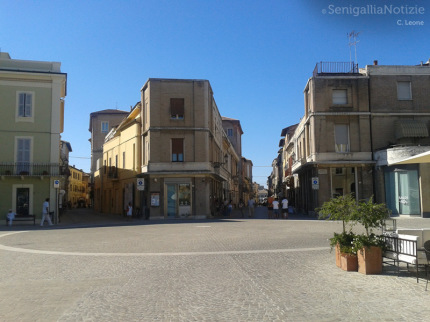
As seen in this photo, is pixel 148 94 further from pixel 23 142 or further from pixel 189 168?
pixel 23 142

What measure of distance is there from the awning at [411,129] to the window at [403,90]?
2.05 metres

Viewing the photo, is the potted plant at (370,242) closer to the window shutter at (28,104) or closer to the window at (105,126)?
the window shutter at (28,104)

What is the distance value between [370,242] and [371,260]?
1.18 feet

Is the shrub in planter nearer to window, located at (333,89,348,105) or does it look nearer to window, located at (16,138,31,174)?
window, located at (16,138,31,174)

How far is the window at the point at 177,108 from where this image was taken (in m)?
31.2

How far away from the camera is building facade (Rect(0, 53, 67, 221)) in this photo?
2600 centimetres

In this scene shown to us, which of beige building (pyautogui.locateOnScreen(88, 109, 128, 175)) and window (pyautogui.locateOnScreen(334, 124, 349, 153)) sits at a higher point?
beige building (pyautogui.locateOnScreen(88, 109, 128, 175))

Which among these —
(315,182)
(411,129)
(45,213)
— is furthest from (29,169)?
(411,129)

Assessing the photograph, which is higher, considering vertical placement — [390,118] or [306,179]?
[390,118]

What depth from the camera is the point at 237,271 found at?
8.57 m

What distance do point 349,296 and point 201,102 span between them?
26234 mm

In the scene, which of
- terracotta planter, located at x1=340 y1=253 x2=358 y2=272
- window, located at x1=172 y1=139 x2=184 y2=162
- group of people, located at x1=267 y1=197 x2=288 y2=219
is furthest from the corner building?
terracotta planter, located at x1=340 y1=253 x2=358 y2=272

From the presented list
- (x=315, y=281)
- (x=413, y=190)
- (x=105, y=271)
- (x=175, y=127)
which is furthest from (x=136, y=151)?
(x=315, y=281)

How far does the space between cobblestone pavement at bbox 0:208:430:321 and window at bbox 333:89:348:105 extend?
70.8 ft
